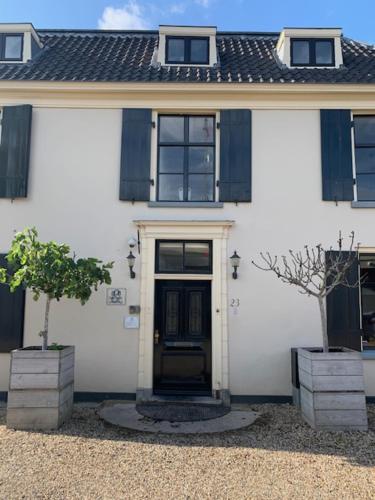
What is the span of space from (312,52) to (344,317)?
541 centimetres

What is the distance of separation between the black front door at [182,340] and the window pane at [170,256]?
34cm

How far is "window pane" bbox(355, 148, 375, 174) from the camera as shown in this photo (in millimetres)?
7410

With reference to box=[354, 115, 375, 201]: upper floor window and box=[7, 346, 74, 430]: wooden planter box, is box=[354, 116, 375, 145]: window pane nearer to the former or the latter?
box=[354, 115, 375, 201]: upper floor window

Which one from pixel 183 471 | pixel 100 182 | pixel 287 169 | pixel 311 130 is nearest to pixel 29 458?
pixel 183 471

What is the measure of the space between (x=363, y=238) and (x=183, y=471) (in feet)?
16.2

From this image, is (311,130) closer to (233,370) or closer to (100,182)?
(100,182)

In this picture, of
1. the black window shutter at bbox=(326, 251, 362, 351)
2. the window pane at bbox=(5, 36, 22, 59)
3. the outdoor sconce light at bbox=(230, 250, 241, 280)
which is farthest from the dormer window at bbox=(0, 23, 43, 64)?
the black window shutter at bbox=(326, 251, 362, 351)

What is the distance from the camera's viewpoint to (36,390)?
5551 millimetres

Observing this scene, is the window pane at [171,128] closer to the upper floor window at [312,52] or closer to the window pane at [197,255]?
the window pane at [197,255]

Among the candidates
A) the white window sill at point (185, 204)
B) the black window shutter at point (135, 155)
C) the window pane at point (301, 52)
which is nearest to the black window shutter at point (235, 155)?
the white window sill at point (185, 204)

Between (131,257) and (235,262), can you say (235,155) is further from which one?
(131,257)

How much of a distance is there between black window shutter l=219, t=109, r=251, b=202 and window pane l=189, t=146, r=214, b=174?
27cm

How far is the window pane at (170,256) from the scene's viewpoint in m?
7.20

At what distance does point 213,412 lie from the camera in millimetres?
6230
